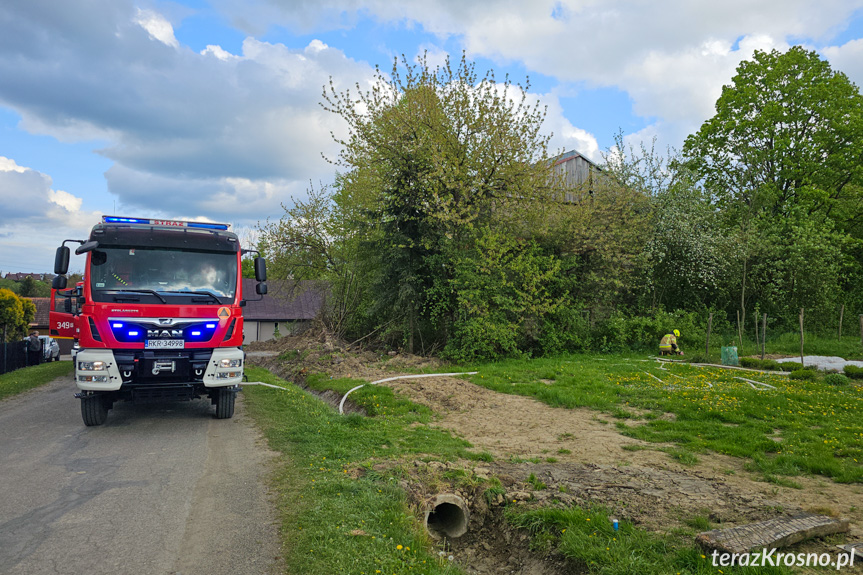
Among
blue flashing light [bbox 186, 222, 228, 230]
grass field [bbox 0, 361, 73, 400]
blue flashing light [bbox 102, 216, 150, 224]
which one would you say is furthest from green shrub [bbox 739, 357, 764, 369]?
grass field [bbox 0, 361, 73, 400]

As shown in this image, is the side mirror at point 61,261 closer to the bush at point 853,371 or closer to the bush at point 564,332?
the bush at point 564,332

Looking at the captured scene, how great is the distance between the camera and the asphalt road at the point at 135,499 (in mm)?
4426

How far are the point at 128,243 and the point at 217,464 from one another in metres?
4.51

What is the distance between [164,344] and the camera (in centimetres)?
893

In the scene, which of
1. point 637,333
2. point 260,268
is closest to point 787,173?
point 637,333

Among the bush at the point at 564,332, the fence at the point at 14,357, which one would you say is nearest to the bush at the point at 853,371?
the bush at the point at 564,332

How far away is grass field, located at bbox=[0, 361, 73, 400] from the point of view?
1412 cm

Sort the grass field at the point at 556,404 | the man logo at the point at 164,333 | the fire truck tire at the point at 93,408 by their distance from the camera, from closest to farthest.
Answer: the grass field at the point at 556,404, the man logo at the point at 164,333, the fire truck tire at the point at 93,408

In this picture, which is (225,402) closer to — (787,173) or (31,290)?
(787,173)

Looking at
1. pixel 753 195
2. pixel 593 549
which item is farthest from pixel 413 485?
pixel 753 195

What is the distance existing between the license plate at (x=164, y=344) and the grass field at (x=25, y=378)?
720 centimetres

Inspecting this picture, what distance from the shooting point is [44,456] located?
295 inches

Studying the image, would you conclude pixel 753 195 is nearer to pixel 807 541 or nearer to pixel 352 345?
pixel 352 345

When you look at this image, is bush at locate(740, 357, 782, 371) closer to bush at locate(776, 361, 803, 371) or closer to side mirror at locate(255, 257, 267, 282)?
bush at locate(776, 361, 803, 371)
